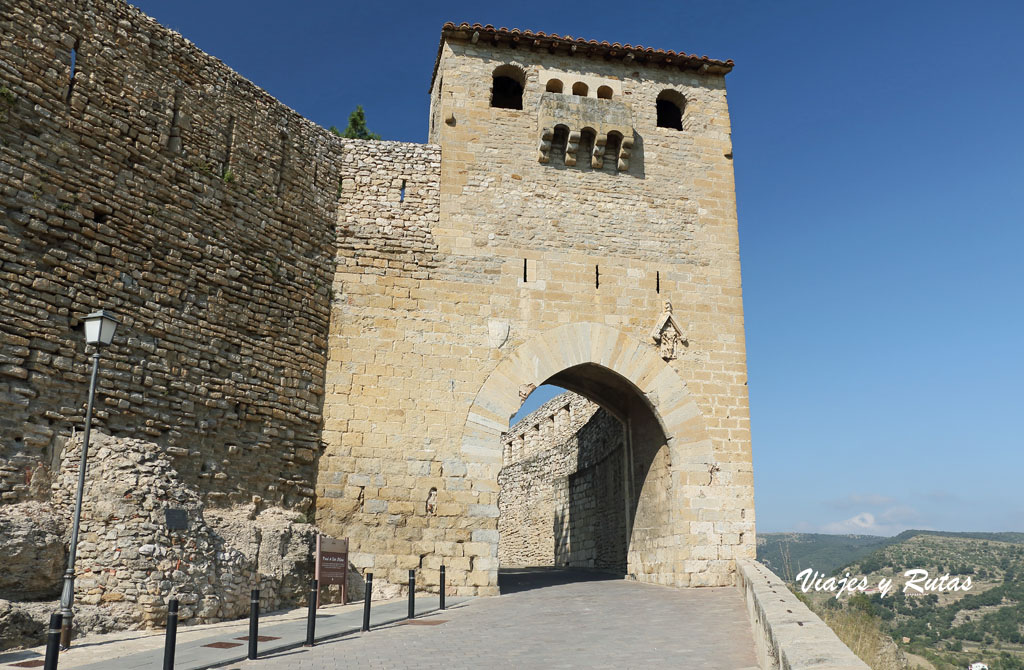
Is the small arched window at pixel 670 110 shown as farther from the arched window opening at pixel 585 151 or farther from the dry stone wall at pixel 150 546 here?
the dry stone wall at pixel 150 546

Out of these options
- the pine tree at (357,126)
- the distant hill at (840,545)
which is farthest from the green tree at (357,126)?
the distant hill at (840,545)

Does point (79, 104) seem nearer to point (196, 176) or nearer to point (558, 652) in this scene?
point (196, 176)

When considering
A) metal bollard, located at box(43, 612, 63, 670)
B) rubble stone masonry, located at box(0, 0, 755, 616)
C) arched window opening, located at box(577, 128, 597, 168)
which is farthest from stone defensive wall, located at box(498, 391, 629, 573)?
metal bollard, located at box(43, 612, 63, 670)

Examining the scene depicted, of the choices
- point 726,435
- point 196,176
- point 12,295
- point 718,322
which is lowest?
point 726,435

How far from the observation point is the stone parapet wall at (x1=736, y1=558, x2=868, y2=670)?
332 centimetres

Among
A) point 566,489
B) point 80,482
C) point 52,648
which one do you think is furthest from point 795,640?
point 566,489

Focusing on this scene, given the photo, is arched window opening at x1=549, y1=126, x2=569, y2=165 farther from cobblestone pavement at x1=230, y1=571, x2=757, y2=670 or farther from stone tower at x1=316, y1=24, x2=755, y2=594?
cobblestone pavement at x1=230, y1=571, x2=757, y2=670

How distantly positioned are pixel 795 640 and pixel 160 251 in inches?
321

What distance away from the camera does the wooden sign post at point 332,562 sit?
31.3 feet

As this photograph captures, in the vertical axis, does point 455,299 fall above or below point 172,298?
above

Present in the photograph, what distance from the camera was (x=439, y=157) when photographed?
1272 cm

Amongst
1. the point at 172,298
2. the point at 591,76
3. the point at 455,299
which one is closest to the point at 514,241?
the point at 455,299

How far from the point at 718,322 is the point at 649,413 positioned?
1.90m

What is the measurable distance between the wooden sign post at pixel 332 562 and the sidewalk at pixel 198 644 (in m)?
0.62
